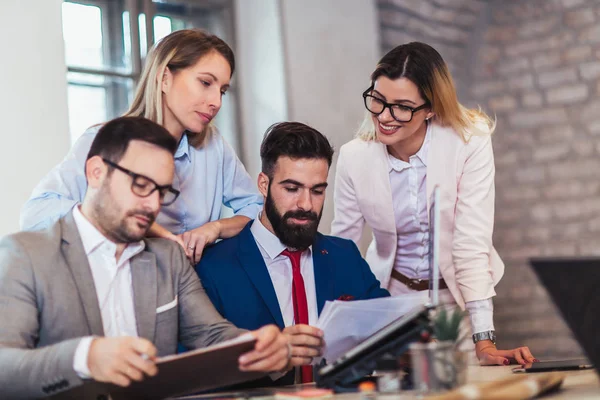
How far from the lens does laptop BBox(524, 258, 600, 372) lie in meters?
1.54

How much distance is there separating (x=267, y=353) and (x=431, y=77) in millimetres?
1357

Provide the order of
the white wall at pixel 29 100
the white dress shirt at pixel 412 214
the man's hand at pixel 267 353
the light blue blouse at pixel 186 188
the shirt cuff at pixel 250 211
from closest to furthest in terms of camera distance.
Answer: the man's hand at pixel 267 353
the light blue blouse at pixel 186 188
the shirt cuff at pixel 250 211
the white wall at pixel 29 100
the white dress shirt at pixel 412 214

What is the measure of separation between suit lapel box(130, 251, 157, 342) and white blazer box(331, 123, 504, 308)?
44.3 inches

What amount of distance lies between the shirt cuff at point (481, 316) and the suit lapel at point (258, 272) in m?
0.75

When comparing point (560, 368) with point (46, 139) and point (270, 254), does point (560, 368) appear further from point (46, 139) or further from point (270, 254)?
point (46, 139)

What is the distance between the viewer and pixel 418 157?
3.02 m

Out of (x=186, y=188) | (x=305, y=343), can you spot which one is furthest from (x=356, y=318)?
(x=186, y=188)

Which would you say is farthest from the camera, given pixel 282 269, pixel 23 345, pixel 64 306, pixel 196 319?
pixel 282 269

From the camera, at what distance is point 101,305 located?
208cm

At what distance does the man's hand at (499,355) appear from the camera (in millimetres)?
2467

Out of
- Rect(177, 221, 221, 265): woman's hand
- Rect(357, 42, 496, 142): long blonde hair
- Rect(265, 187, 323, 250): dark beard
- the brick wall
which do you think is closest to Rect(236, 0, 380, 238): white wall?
the brick wall

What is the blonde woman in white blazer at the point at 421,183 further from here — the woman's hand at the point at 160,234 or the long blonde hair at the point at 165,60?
the woman's hand at the point at 160,234

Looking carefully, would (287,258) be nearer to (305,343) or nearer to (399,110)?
(305,343)

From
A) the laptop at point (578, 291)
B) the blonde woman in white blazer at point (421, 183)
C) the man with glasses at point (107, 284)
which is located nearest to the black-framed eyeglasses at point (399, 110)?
the blonde woman in white blazer at point (421, 183)
